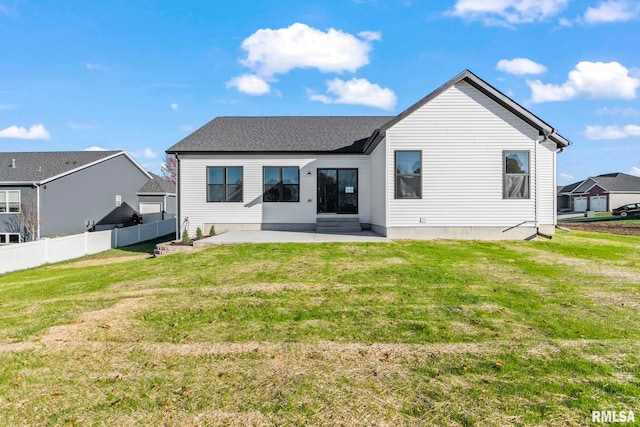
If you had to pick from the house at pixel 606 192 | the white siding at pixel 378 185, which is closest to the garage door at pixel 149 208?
the white siding at pixel 378 185

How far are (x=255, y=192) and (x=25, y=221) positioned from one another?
17359 millimetres

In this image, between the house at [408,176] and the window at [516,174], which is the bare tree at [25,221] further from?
the window at [516,174]

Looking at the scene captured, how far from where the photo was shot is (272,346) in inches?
157

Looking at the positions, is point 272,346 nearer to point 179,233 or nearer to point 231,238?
point 231,238

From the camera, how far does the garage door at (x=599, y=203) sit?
44094 millimetres

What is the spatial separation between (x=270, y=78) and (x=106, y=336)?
22.8 meters

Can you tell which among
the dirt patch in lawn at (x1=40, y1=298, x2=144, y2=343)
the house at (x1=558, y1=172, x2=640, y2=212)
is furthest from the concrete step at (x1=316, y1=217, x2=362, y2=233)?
the house at (x1=558, y1=172, x2=640, y2=212)

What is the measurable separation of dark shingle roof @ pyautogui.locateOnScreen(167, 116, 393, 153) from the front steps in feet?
10.6

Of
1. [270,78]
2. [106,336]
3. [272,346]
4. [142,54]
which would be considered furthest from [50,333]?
[270,78]

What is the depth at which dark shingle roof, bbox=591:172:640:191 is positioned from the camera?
4350cm

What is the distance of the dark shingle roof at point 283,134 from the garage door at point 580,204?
4690cm

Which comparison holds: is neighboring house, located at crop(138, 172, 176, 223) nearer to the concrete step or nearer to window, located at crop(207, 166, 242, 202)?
window, located at crop(207, 166, 242, 202)

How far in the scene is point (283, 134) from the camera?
1666 centimetres

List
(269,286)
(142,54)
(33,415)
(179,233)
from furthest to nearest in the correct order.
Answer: (142,54) → (179,233) → (269,286) → (33,415)
